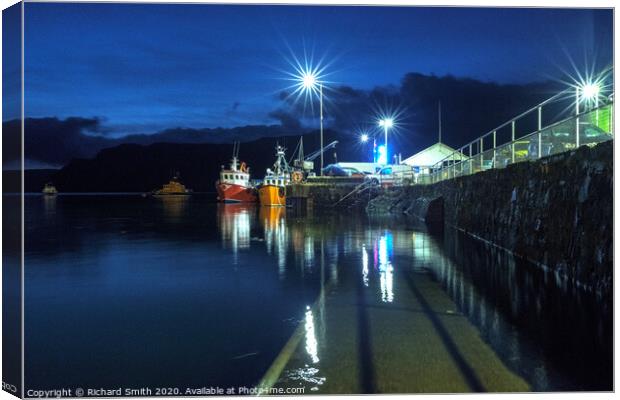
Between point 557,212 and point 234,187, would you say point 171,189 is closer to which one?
point 234,187

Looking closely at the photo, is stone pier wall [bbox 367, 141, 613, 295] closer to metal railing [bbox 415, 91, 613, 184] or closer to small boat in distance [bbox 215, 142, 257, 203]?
metal railing [bbox 415, 91, 613, 184]

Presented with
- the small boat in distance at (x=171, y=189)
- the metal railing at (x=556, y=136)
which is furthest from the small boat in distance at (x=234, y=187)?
the small boat in distance at (x=171, y=189)

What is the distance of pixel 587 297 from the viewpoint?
7422 mm

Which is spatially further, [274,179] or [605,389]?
[274,179]

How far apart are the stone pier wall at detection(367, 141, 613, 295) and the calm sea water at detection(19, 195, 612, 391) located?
14.9 inches

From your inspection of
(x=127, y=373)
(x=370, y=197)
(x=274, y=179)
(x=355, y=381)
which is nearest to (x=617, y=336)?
(x=355, y=381)

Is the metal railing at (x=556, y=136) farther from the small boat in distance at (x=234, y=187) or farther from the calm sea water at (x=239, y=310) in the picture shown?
the small boat in distance at (x=234, y=187)

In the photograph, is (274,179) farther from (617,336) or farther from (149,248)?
(617,336)

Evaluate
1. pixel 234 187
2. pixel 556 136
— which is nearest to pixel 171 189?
pixel 234 187

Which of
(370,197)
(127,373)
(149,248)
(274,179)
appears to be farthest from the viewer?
(274,179)

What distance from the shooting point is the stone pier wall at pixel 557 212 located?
7.66 metres

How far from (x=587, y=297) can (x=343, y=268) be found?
181 inches

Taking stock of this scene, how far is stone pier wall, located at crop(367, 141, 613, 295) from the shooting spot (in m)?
7.66

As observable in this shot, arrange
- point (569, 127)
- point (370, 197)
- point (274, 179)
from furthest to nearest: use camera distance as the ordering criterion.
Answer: point (274, 179) < point (370, 197) < point (569, 127)
